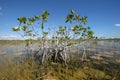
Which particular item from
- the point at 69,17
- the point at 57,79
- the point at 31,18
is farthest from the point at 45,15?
the point at 57,79

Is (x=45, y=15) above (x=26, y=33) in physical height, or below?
above

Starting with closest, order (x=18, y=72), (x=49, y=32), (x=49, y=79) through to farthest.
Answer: (x=49, y=79) < (x=18, y=72) < (x=49, y=32)

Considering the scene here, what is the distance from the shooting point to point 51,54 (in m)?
10.4

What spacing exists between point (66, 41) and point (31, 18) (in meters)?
3.33

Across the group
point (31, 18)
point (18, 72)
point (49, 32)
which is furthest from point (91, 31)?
point (18, 72)

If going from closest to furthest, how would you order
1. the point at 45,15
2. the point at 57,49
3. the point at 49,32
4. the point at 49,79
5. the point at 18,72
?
the point at 49,79 < the point at 18,72 < the point at 45,15 < the point at 49,32 < the point at 57,49

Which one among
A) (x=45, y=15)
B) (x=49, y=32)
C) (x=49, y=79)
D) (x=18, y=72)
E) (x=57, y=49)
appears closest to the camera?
(x=49, y=79)

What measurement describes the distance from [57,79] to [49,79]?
17.2 inches

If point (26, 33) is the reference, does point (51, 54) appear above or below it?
below

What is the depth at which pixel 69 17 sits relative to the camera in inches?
350

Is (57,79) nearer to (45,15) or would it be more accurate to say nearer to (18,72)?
(18,72)

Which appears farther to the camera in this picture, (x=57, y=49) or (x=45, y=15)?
(x=57, y=49)

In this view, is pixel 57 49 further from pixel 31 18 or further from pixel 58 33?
pixel 31 18

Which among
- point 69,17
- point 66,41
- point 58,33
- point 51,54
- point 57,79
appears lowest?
point 57,79
